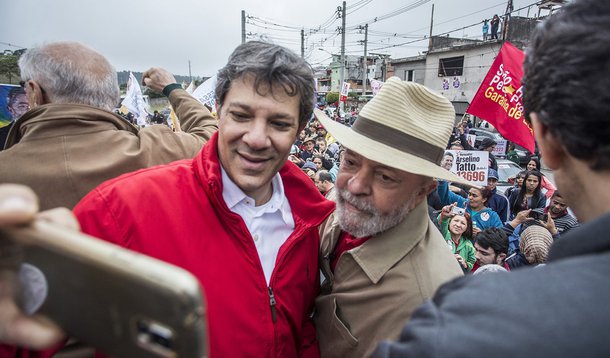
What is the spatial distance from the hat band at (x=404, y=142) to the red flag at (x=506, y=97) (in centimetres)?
427

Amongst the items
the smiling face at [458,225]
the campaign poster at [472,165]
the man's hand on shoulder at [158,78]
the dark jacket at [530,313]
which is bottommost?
the smiling face at [458,225]

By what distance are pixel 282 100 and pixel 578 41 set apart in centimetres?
112

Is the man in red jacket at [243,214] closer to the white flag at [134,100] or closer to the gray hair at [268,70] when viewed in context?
the gray hair at [268,70]

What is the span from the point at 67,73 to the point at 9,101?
168 inches

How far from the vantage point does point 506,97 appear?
5.44 metres

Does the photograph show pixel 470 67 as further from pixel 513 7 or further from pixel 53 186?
pixel 53 186

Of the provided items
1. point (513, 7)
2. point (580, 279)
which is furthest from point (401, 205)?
point (513, 7)

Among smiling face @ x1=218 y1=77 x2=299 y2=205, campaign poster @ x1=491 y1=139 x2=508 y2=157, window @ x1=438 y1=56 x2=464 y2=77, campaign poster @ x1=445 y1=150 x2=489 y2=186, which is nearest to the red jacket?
smiling face @ x1=218 y1=77 x2=299 y2=205

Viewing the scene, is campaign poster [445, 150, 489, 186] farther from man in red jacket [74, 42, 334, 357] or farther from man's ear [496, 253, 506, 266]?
man in red jacket [74, 42, 334, 357]

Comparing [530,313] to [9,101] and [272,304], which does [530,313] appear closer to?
[272,304]

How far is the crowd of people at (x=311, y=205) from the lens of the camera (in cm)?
71

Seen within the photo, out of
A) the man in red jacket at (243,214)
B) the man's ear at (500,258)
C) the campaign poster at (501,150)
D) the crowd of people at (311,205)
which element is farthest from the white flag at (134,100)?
the campaign poster at (501,150)

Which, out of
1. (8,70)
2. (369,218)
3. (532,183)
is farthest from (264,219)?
(8,70)

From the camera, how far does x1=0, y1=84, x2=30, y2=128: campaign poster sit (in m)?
4.56
